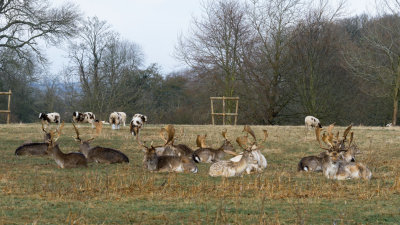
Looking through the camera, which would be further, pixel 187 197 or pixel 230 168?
pixel 230 168

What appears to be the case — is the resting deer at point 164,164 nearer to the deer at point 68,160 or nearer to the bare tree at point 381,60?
the deer at point 68,160

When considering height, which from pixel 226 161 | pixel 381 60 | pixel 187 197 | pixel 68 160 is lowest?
pixel 187 197

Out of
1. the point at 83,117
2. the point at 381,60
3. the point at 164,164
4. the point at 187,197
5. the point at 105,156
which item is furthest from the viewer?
the point at 381,60

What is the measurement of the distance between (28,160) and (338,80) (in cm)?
3183

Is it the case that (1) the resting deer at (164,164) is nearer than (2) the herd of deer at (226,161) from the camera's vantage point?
No

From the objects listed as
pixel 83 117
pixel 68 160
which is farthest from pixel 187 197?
pixel 83 117

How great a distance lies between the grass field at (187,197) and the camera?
289 inches

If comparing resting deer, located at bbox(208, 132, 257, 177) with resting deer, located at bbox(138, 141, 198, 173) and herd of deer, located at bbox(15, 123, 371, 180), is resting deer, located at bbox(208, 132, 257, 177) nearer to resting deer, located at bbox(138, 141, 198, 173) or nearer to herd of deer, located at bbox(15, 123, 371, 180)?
herd of deer, located at bbox(15, 123, 371, 180)

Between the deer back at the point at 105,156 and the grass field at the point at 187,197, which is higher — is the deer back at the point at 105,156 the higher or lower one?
the higher one

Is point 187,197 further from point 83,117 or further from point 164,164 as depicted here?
point 83,117

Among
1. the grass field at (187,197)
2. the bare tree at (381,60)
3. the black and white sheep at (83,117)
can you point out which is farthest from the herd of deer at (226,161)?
the bare tree at (381,60)

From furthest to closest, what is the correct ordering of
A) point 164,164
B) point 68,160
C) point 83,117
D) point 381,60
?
point 381,60 → point 83,117 → point 68,160 → point 164,164

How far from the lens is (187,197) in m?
8.95

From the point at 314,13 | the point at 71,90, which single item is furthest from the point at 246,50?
the point at 71,90
